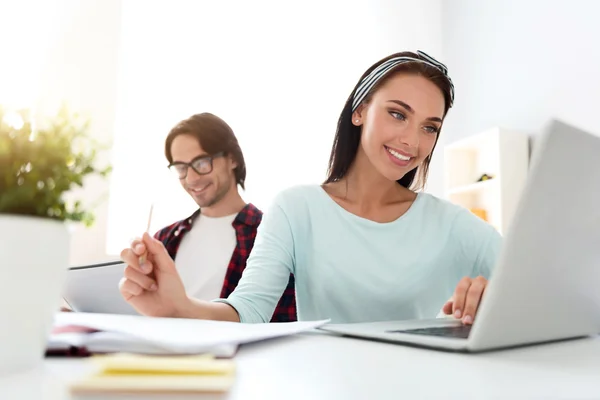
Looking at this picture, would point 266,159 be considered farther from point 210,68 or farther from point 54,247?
point 54,247

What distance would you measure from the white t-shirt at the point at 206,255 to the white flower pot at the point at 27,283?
4.55 feet

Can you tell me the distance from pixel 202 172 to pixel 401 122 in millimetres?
930

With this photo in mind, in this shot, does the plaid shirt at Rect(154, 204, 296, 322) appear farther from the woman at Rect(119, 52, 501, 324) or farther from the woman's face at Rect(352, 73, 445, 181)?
the woman's face at Rect(352, 73, 445, 181)

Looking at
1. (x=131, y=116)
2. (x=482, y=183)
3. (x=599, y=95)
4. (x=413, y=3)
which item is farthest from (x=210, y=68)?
(x=599, y=95)

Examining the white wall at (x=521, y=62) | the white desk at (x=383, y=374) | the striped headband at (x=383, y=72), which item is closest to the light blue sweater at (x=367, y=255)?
the striped headband at (x=383, y=72)

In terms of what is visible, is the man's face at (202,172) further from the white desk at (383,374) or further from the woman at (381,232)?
the white desk at (383,374)

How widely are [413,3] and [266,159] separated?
5.86 feet

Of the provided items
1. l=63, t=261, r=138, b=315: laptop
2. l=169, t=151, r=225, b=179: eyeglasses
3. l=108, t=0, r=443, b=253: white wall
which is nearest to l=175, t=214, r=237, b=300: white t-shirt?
l=169, t=151, r=225, b=179: eyeglasses

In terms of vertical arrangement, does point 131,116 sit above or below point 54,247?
above

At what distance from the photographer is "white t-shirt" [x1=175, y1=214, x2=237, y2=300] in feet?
5.89

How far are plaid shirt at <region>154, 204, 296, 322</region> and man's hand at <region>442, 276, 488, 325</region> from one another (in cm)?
82

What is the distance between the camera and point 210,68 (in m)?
3.84

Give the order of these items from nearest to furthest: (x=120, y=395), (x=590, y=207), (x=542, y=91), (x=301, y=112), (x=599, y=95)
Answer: (x=120, y=395)
(x=590, y=207)
(x=599, y=95)
(x=542, y=91)
(x=301, y=112)

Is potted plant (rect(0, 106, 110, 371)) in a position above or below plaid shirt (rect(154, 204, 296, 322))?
above
